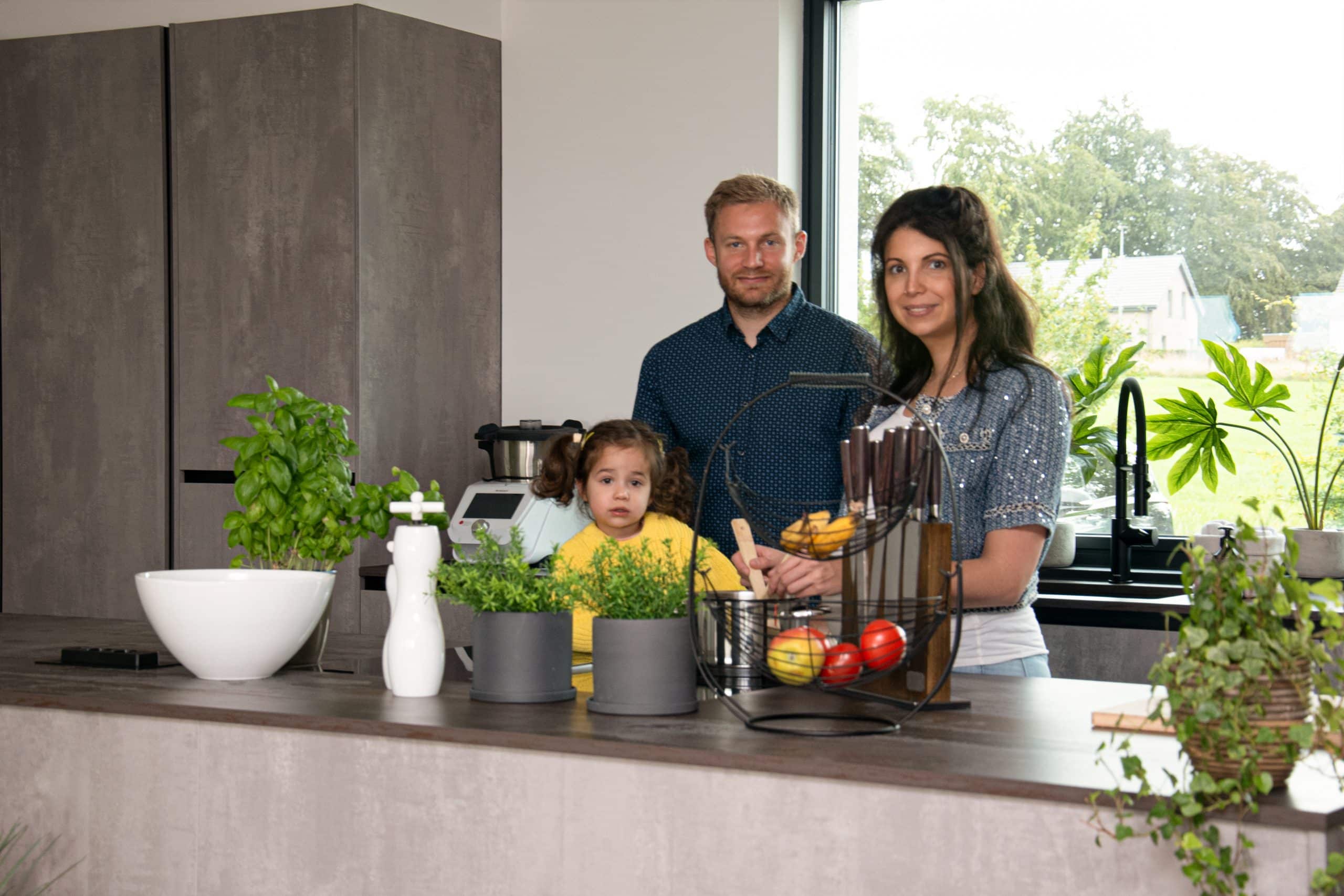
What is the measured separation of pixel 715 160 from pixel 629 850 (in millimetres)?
2622

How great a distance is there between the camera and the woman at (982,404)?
1806 millimetres

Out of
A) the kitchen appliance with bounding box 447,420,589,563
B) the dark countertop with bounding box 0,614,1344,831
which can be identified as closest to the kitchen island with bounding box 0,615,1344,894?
the dark countertop with bounding box 0,614,1344,831

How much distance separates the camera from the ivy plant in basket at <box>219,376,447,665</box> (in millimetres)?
1847

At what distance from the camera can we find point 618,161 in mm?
3826

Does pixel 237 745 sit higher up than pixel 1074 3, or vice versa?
pixel 1074 3

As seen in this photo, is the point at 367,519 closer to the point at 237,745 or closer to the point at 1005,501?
the point at 237,745

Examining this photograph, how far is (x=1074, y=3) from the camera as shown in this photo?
3551 mm

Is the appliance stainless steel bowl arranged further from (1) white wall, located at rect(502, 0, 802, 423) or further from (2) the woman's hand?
(1) white wall, located at rect(502, 0, 802, 423)

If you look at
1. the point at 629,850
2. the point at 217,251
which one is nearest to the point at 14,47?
the point at 217,251

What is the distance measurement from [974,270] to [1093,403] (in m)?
1.66

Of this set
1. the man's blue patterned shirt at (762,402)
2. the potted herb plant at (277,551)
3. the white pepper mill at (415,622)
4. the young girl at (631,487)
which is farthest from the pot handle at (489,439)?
the white pepper mill at (415,622)

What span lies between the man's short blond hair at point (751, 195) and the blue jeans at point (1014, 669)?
3.08 ft

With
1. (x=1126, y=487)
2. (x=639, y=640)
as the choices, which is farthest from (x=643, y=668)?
(x=1126, y=487)

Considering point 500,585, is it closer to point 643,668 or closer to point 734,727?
point 643,668
